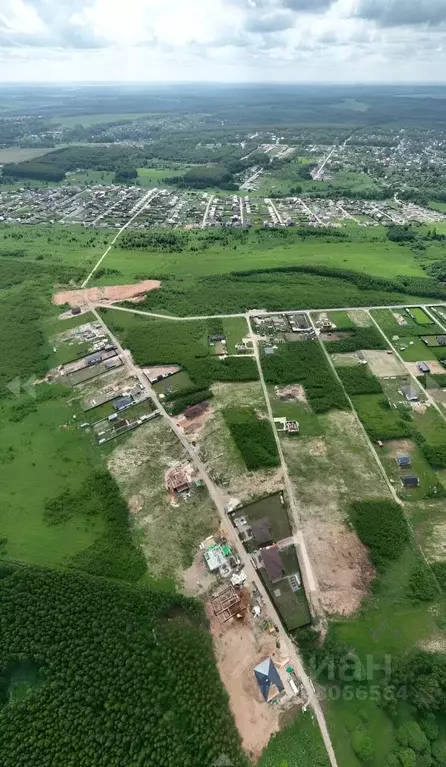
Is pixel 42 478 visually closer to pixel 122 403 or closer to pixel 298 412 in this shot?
pixel 122 403

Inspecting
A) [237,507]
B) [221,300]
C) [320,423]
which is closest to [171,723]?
[237,507]

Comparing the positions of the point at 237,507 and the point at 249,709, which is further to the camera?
the point at 237,507

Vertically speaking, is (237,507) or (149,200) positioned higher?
(149,200)

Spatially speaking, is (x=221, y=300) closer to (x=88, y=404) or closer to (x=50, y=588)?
(x=88, y=404)

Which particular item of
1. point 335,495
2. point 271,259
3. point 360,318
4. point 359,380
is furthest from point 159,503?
point 271,259

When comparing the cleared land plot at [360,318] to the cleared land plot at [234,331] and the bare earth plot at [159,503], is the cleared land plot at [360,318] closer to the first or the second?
the cleared land plot at [234,331]

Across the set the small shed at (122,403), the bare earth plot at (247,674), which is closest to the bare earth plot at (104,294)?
the small shed at (122,403)
